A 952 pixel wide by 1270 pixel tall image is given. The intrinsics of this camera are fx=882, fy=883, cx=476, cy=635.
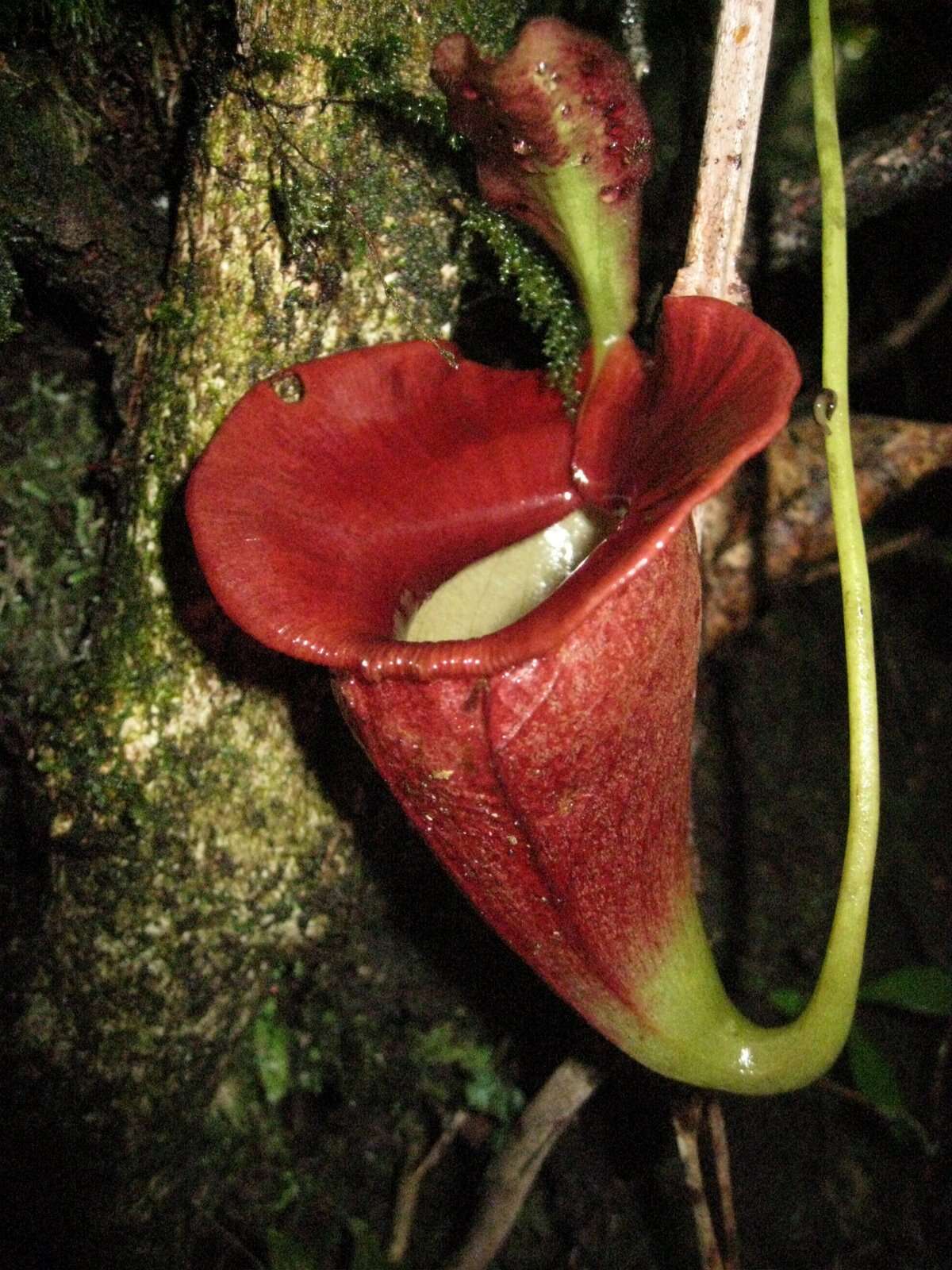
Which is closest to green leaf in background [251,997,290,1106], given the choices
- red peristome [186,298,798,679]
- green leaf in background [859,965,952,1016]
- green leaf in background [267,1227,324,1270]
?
green leaf in background [267,1227,324,1270]

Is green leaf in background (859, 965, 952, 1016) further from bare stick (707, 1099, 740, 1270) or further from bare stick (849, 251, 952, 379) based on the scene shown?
bare stick (849, 251, 952, 379)

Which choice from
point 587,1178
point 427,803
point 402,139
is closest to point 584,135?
point 402,139

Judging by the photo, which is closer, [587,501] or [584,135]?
[584,135]

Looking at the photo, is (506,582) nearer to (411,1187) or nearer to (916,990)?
(411,1187)

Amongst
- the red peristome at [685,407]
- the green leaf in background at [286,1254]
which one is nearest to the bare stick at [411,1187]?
the green leaf in background at [286,1254]

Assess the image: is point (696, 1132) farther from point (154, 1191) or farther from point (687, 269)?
point (687, 269)

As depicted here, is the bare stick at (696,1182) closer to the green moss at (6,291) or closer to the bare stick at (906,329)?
the green moss at (6,291)
